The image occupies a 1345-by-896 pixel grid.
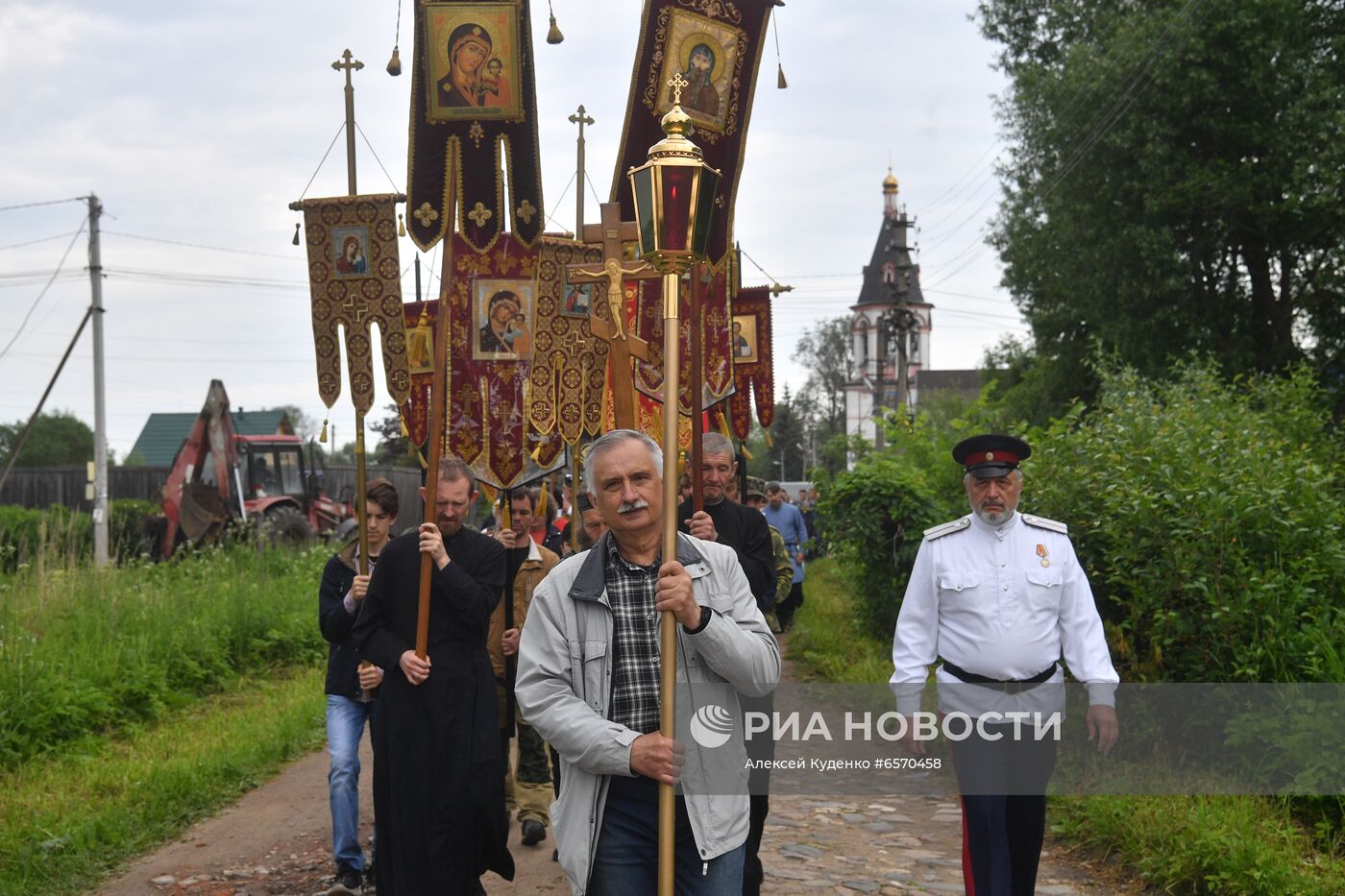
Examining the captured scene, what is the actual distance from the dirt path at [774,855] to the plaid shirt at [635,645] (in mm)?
3268

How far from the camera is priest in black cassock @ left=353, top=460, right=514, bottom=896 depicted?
18.2 feet

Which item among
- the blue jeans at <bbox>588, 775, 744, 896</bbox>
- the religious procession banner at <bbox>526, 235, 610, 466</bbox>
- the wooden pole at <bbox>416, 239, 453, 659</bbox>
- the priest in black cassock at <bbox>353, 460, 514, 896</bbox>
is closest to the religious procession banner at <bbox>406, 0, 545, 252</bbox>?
the wooden pole at <bbox>416, 239, 453, 659</bbox>

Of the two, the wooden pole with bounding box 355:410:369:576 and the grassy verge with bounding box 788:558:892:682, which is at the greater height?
the wooden pole with bounding box 355:410:369:576

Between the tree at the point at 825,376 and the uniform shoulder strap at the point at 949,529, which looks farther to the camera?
the tree at the point at 825,376

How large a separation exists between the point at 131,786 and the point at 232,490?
16728 mm

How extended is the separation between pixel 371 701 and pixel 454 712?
110cm

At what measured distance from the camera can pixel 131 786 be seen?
8.69m

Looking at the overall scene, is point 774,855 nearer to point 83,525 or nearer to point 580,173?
point 580,173

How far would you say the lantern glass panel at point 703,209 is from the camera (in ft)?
14.5

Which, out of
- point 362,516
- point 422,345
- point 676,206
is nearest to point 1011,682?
point 676,206

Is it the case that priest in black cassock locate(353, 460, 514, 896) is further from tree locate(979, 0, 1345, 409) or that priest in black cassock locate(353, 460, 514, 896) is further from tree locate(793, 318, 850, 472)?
tree locate(793, 318, 850, 472)

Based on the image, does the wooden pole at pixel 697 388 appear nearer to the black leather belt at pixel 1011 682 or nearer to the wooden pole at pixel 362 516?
the black leather belt at pixel 1011 682

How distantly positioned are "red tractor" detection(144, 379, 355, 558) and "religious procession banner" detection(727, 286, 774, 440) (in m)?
7.88

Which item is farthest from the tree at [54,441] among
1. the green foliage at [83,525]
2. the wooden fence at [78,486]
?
the green foliage at [83,525]
